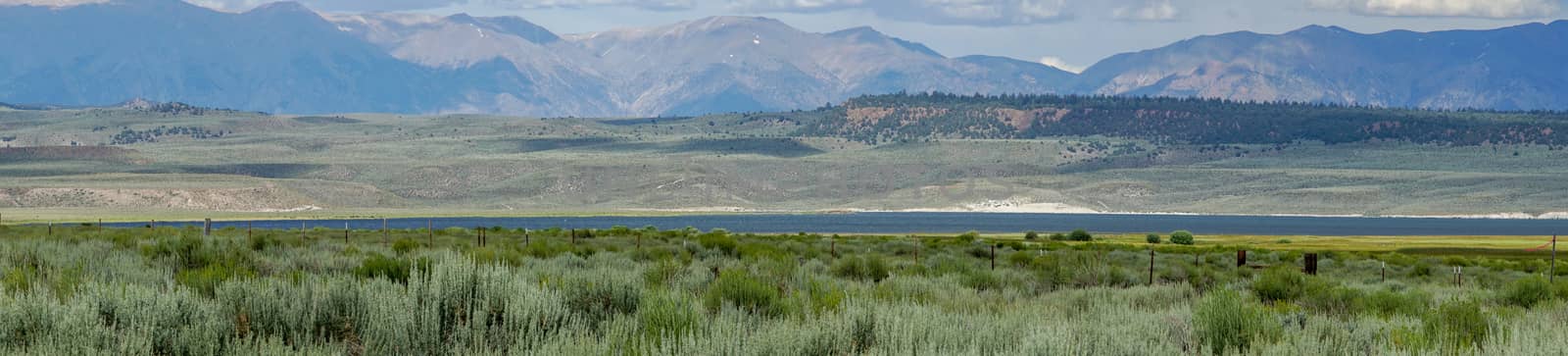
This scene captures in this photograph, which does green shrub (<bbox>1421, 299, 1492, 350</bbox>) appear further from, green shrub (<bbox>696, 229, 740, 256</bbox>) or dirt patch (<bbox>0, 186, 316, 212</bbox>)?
dirt patch (<bbox>0, 186, 316, 212</bbox>)

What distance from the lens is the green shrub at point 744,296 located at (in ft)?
36.7

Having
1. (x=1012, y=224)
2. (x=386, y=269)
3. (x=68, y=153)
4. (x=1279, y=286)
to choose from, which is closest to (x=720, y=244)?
(x=1279, y=286)

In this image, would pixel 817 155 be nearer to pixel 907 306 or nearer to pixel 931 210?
pixel 931 210

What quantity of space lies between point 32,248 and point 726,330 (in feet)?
41.7

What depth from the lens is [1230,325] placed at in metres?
10.3

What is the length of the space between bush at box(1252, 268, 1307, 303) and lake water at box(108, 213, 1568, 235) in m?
86.1

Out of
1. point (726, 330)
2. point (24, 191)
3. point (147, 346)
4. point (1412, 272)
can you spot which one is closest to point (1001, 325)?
point (726, 330)

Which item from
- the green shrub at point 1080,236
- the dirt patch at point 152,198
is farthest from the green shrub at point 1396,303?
the dirt patch at point 152,198

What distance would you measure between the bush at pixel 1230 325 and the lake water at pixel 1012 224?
9374 centimetres

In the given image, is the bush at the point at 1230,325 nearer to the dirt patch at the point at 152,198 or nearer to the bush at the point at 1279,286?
the bush at the point at 1279,286

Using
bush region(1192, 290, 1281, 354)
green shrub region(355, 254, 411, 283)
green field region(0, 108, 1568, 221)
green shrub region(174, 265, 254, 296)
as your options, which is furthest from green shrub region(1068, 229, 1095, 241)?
green field region(0, 108, 1568, 221)

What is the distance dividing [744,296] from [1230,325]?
3.43 metres

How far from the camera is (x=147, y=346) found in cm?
785

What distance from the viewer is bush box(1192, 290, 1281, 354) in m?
10.1
